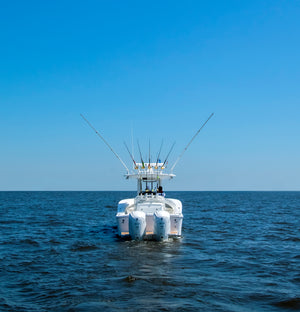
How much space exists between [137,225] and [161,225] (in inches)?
43.5

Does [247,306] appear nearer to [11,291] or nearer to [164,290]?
[164,290]

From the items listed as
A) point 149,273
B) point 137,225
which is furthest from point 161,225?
point 149,273

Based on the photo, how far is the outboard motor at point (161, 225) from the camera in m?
16.2

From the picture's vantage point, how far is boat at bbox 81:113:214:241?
53.5 ft

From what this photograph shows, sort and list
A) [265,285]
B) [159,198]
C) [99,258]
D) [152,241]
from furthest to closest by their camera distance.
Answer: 1. [159,198]
2. [152,241]
3. [99,258]
4. [265,285]

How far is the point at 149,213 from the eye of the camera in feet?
57.4

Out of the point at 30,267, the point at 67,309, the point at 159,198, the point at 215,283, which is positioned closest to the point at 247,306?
the point at 215,283

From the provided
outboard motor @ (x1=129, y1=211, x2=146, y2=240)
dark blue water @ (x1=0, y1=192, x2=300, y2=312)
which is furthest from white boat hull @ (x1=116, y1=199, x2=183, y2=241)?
dark blue water @ (x1=0, y1=192, x2=300, y2=312)

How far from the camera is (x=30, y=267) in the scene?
43.1ft

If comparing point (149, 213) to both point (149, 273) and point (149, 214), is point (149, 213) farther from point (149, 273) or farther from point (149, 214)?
point (149, 273)

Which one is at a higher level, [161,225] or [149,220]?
[149,220]

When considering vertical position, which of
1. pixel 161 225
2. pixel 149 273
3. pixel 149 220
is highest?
pixel 149 220

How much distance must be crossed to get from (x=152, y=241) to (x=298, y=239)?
8696mm

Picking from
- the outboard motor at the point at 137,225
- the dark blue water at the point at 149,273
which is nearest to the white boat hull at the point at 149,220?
the outboard motor at the point at 137,225
